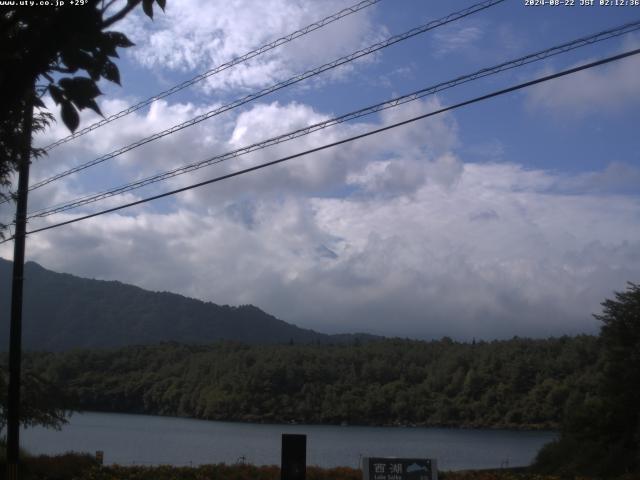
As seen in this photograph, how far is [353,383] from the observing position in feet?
259

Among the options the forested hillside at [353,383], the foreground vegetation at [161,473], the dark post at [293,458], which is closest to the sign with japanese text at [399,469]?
the dark post at [293,458]

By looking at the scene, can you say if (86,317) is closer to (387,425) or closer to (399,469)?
(387,425)

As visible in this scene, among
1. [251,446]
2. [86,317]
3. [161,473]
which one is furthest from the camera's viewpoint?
[86,317]

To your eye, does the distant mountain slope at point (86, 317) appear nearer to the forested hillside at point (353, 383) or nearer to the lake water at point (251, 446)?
the forested hillside at point (353, 383)

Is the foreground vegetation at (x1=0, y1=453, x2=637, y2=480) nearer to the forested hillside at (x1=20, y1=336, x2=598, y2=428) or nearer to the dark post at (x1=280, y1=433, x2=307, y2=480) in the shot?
the dark post at (x1=280, y1=433, x2=307, y2=480)

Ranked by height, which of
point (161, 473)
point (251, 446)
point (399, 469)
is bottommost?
point (161, 473)

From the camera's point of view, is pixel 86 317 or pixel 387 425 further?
pixel 86 317

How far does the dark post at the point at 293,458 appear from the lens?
10.9 metres

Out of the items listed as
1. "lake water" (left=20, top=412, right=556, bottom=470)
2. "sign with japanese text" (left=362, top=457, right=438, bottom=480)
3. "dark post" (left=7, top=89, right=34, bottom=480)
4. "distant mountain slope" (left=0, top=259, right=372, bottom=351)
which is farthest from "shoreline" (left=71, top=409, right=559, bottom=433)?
"distant mountain slope" (left=0, top=259, right=372, bottom=351)

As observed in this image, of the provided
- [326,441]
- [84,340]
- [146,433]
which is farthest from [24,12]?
[84,340]

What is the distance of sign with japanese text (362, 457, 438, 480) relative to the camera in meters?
11.5

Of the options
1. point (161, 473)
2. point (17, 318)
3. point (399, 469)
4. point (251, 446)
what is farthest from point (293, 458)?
point (251, 446)

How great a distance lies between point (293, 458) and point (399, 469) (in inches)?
64.5

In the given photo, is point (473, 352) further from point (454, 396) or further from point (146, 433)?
point (146, 433)
